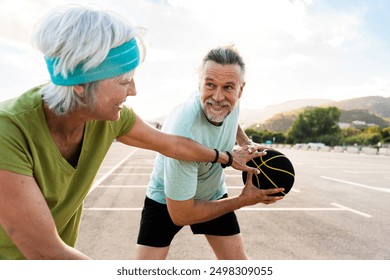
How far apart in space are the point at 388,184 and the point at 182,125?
10.6 meters

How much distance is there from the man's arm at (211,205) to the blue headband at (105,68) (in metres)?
1.22

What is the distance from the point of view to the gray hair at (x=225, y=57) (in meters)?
2.63

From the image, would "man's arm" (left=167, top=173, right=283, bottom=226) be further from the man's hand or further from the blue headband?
the blue headband

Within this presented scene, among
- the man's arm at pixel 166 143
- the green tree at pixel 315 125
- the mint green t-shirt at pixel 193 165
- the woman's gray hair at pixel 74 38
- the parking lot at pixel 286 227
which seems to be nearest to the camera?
the woman's gray hair at pixel 74 38

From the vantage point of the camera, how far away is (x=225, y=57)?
2.64 metres

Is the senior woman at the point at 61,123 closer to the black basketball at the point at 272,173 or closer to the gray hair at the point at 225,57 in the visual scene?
the gray hair at the point at 225,57

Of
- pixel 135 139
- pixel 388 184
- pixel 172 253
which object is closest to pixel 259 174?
pixel 135 139

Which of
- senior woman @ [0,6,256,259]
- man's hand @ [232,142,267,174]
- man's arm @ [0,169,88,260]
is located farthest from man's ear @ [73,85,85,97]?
man's hand @ [232,142,267,174]

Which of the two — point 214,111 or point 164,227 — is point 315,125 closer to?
point 164,227

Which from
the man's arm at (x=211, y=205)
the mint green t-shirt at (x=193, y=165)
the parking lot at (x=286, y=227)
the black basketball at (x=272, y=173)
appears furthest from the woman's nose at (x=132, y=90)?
the parking lot at (x=286, y=227)

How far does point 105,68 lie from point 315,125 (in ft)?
406

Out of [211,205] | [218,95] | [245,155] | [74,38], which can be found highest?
[74,38]

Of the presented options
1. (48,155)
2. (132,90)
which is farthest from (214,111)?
(48,155)

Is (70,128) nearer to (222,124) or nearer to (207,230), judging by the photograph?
(222,124)
